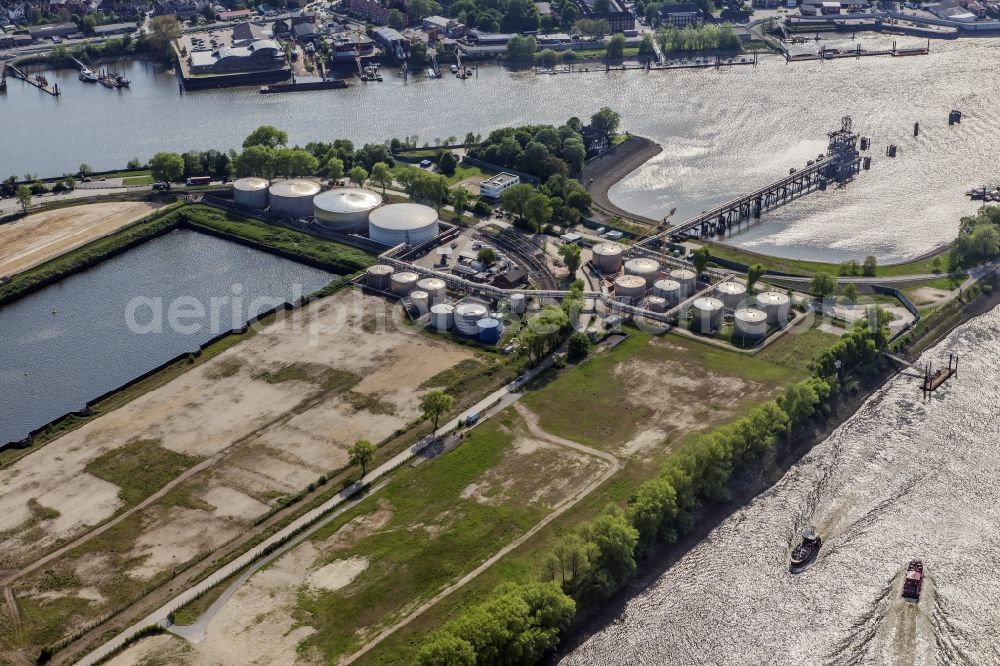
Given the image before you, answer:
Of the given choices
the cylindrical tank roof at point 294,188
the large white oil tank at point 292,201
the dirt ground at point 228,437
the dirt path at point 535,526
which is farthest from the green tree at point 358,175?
the dirt path at point 535,526

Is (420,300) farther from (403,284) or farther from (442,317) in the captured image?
(403,284)

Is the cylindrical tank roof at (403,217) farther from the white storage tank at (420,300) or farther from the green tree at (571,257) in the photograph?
the green tree at (571,257)

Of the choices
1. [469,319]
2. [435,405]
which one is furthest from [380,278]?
[435,405]

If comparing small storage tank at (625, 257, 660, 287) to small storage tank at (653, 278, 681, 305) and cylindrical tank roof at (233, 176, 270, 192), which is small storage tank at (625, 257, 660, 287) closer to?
small storage tank at (653, 278, 681, 305)

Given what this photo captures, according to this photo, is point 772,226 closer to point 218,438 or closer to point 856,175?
point 856,175

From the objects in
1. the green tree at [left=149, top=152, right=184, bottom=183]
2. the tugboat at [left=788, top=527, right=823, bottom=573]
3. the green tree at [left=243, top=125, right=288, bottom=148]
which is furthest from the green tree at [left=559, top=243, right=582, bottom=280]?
the green tree at [left=149, top=152, right=184, bottom=183]

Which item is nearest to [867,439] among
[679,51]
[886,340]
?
[886,340]
